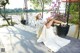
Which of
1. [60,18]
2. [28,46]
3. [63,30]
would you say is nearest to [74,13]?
[60,18]

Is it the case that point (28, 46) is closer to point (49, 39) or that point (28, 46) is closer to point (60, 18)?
point (49, 39)

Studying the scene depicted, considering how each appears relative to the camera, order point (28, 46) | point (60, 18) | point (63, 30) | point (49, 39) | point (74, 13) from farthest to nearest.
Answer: point (74, 13)
point (60, 18)
point (63, 30)
point (49, 39)
point (28, 46)

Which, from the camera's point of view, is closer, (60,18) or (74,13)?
(60,18)

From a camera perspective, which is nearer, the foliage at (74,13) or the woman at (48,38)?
the woman at (48,38)

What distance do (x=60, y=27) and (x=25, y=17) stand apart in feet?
14.0

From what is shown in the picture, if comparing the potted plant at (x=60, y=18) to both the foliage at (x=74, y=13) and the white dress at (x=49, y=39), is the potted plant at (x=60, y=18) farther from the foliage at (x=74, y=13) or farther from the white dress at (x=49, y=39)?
the foliage at (x=74, y=13)

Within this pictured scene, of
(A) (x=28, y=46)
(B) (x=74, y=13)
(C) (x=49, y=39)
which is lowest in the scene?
(A) (x=28, y=46)

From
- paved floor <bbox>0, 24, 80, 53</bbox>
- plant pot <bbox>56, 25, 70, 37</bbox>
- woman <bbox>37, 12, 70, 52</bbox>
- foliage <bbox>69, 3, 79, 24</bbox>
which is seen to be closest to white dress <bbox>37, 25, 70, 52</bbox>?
woman <bbox>37, 12, 70, 52</bbox>

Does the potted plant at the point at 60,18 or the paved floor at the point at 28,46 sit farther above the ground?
the potted plant at the point at 60,18

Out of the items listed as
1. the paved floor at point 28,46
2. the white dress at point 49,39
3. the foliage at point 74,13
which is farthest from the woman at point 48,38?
the foliage at point 74,13

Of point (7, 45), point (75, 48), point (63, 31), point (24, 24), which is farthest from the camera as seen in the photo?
point (24, 24)

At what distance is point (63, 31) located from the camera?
254 inches

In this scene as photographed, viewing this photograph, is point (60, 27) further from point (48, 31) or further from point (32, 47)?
point (32, 47)

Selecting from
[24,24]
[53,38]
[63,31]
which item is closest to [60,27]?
[63,31]
